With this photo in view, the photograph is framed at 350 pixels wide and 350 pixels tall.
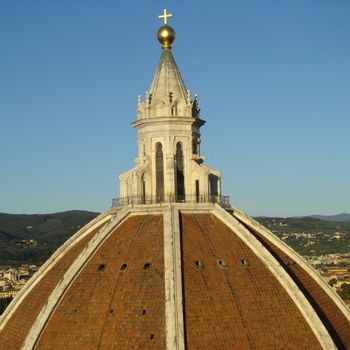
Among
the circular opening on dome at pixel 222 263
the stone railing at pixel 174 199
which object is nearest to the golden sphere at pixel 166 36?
the stone railing at pixel 174 199

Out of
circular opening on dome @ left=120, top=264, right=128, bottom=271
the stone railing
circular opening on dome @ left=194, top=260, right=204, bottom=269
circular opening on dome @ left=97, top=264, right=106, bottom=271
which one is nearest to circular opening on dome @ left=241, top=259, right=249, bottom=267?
circular opening on dome @ left=194, top=260, right=204, bottom=269

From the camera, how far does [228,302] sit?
2752 centimetres

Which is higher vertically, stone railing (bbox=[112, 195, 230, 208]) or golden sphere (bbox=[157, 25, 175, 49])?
golden sphere (bbox=[157, 25, 175, 49])

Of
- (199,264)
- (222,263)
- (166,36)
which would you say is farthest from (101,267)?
(166,36)

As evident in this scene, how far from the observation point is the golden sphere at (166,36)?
34.1m

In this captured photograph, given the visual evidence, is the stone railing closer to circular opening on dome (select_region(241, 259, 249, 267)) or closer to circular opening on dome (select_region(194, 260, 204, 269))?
circular opening on dome (select_region(241, 259, 249, 267))

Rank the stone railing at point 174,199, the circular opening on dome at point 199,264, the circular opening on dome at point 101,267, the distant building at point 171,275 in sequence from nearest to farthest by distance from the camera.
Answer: the distant building at point 171,275
the circular opening on dome at point 199,264
the circular opening on dome at point 101,267
the stone railing at point 174,199

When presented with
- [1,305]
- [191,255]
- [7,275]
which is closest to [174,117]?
[191,255]

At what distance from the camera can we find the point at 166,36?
34.1 meters

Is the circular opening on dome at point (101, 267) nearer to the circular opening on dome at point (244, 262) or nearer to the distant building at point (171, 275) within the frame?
the distant building at point (171, 275)

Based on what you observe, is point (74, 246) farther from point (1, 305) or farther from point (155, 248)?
point (1, 305)

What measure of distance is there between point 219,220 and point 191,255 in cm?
318

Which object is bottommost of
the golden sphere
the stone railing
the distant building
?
the distant building

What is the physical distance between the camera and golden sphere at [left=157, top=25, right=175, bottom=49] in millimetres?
34062
